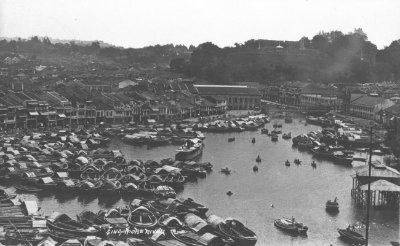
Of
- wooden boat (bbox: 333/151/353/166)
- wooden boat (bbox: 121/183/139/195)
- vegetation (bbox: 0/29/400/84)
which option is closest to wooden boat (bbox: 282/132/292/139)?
wooden boat (bbox: 333/151/353/166)

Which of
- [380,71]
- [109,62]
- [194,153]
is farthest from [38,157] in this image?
[109,62]

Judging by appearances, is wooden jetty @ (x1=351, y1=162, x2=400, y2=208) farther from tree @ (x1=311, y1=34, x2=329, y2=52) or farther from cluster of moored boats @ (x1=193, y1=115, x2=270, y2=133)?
tree @ (x1=311, y1=34, x2=329, y2=52)

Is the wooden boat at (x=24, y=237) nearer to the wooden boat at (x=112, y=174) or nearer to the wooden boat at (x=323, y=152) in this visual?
the wooden boat at (x=112, y=174)

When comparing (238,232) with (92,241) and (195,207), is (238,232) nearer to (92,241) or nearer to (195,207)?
(195,207)

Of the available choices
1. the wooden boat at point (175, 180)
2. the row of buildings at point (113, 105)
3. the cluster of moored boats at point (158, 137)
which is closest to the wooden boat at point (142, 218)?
the wooden boat at point (175, 180)

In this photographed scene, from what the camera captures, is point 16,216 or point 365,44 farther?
point 365,44

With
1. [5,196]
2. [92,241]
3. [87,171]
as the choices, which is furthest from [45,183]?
[92,241]

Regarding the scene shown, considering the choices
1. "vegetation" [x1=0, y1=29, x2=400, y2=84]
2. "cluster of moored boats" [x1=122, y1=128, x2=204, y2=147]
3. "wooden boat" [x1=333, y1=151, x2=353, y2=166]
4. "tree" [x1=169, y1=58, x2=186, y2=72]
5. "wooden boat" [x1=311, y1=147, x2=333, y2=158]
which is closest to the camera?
"wooden boat" [x1=333, y1=151, x2=353, y2=166]

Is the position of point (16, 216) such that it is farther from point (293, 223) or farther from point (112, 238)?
point (293, 223)
